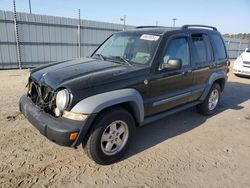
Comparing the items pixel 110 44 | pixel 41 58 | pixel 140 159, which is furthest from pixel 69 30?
pixel 140 159

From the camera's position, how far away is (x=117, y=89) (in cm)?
321

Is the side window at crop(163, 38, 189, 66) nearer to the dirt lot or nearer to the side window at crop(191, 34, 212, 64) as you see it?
the side window at crop(191, 34, 212, 64)

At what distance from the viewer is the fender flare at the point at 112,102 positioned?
2846mm

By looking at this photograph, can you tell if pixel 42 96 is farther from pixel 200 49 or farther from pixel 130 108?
pixel 200 49

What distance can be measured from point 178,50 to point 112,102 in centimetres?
192

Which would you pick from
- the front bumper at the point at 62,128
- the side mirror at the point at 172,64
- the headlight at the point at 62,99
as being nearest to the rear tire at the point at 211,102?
the side mirror at the point at 172,64

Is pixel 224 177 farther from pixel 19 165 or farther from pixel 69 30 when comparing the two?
pixel 69 30

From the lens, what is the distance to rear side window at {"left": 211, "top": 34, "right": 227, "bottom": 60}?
214 inches

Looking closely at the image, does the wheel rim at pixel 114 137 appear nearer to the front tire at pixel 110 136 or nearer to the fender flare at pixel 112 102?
the front tire at pixel 110 136

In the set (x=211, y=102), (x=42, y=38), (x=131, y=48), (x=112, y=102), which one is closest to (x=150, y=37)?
(x=131, y=48)

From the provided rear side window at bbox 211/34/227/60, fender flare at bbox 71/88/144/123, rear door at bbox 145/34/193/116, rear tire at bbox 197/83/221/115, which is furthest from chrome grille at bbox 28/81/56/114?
rear side window at bbox 211/34/227/60

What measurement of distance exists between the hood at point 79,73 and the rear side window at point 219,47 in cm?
282

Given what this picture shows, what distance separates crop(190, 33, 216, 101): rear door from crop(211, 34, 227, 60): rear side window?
0.30 metres

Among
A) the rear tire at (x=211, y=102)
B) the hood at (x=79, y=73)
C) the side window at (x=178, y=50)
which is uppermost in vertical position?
the side window at (x=178, y=50)
